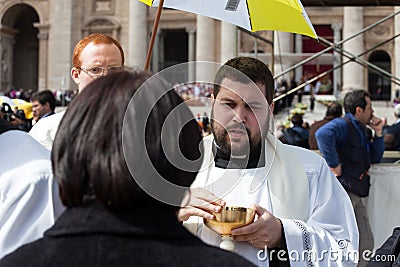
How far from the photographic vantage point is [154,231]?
4.71 feet

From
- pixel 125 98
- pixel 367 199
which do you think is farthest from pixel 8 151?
pixel 367 199

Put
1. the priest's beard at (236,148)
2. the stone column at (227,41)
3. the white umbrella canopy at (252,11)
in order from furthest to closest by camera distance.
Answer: the stone column at (227,41), the white umbrella canopy at (252,11), the priest's beard at (236,148)

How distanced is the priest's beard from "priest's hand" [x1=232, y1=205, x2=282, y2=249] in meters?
0.46

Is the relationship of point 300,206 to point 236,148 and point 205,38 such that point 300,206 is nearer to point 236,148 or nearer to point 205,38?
point 236,148

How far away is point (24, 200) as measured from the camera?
205 cm

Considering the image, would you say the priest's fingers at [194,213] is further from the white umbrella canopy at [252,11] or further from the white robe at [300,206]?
the white umbrella canopy at [252,11]

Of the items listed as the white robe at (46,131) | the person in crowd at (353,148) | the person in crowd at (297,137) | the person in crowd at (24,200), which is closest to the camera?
the person in crowd at (24,200)

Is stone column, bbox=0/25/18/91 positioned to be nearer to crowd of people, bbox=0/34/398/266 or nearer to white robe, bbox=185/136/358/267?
crowd of people, bbox=0/34/398/266

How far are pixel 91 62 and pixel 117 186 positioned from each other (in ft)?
6.56

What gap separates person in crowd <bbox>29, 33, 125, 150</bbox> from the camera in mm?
3295

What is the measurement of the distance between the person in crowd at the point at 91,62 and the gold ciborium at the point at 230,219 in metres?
1.20

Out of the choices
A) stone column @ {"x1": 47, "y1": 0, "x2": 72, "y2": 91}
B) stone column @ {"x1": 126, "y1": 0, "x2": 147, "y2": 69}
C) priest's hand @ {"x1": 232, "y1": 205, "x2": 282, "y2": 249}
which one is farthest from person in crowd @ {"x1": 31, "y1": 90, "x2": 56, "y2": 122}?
stone column @ {"x1": 47, "y1": 0, "x2": 72, "y2": 91}

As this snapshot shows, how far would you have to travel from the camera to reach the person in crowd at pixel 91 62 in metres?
3.29

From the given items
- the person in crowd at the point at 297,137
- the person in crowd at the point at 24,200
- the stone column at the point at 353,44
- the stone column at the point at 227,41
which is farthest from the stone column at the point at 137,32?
the person in crowd at the point at 24,200
